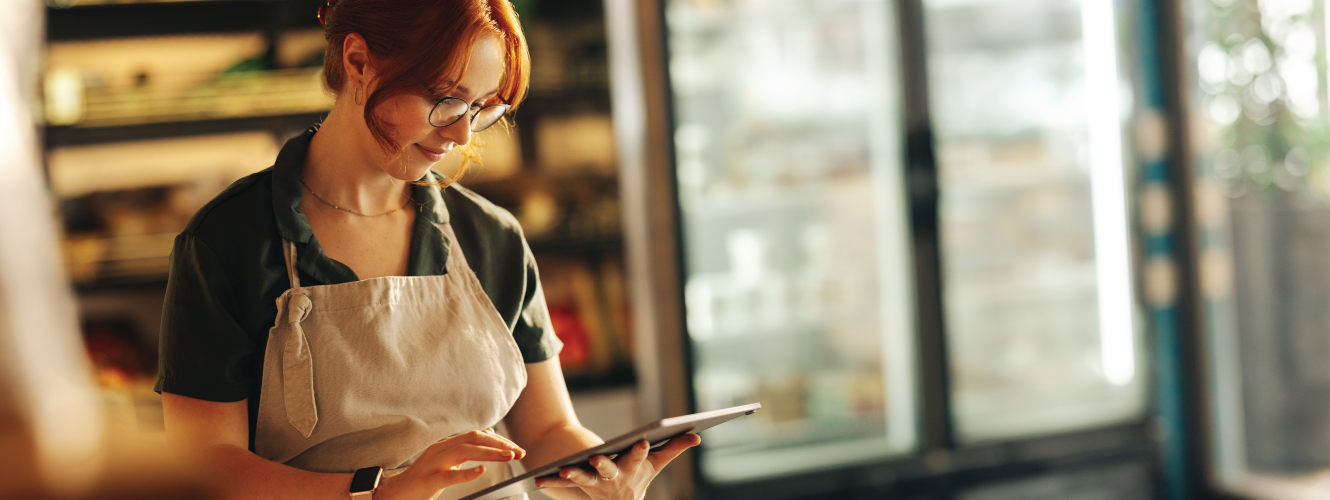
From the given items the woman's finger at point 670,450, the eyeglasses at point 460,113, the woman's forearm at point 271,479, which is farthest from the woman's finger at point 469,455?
the eyeglasses at point 460,113

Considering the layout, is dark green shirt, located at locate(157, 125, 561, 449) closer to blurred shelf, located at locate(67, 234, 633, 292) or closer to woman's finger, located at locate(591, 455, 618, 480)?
woman's finger, located at locate(591, 455, 618, 480)

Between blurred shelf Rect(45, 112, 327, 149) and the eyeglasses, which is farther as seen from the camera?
blurred shelf Rect(45, 112, 327, 149)

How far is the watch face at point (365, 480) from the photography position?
2.74 feet

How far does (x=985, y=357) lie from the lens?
3115 mm

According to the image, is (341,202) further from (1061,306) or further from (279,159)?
(1061,306)

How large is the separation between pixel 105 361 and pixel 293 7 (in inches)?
39.7

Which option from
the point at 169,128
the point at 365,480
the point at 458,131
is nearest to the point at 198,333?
the point at 365,480

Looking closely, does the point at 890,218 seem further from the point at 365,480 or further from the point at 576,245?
the point at 365,480

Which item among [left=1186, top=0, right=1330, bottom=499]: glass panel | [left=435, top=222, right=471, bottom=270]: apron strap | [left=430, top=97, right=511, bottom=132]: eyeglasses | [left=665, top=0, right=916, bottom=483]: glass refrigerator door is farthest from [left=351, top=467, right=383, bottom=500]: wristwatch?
[left=1186, top=0, right=1330, bottom=499]: glass panel

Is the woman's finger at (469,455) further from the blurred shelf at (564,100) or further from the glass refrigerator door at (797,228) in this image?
the glass refrigerator door at (797,228)

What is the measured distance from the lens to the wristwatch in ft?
2.73

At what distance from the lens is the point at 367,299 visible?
90cm

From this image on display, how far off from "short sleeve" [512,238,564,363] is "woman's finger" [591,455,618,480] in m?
0.19

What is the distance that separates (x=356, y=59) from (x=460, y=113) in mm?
108
